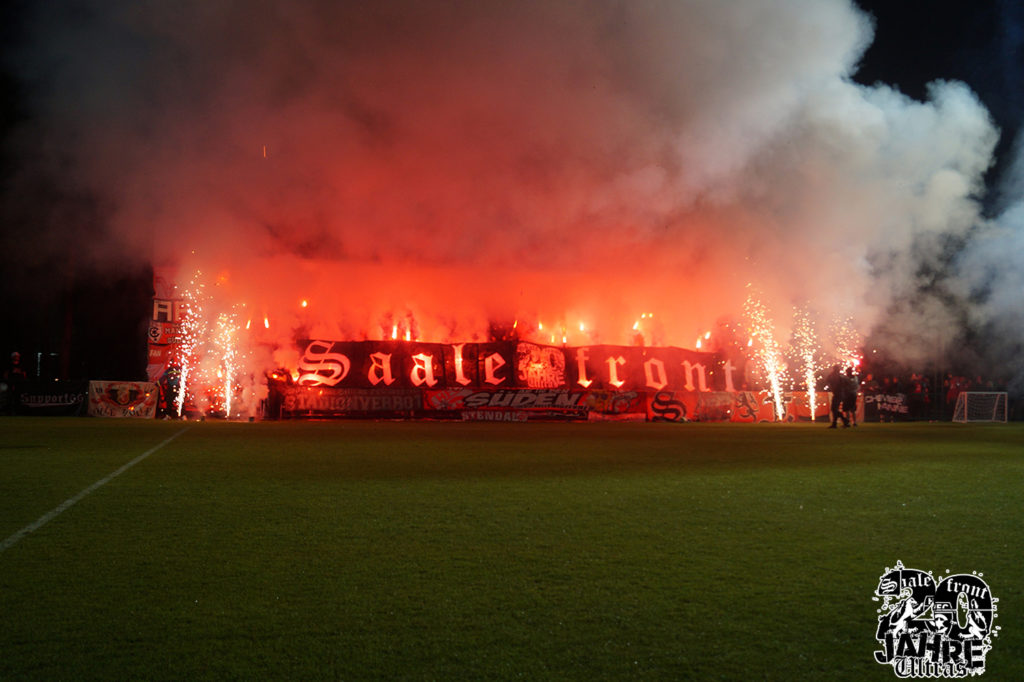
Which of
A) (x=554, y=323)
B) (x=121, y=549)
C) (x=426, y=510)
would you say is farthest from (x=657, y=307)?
(x=121, y=549)

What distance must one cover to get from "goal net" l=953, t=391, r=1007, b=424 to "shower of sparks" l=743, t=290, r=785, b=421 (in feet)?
25.6

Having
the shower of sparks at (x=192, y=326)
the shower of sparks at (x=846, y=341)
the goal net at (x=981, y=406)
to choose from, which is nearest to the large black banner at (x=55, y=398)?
the shower of sparks at (x=192, y=326)

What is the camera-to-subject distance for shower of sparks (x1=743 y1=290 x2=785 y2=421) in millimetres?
30906

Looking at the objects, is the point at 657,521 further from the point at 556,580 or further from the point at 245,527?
the point at 245,527

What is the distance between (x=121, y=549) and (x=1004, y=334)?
3552 centimetres

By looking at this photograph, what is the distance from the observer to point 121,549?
223 inches

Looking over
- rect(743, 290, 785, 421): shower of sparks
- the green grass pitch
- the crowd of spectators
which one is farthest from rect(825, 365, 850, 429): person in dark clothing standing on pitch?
the green grass pitch

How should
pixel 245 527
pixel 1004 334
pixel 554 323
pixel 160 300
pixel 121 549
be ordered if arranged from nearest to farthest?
1. pixel 121 549
2. pixel 245 527
3. pixel 160 300
4. pixel 1004 334
5. pixel 554 323

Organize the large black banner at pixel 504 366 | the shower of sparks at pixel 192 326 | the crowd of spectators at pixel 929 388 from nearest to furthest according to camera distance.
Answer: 1. the shower of sparks at pixel 192 326
2. the large black banner at pixel 504 366
3. the crowd of spectators at pixel 929 388

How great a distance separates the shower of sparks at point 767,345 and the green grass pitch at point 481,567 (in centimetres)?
1995

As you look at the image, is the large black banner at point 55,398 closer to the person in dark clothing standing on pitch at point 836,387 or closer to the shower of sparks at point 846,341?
the person in dark clothing standing on pitch at point 836,387

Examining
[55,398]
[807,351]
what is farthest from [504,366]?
[55,398]

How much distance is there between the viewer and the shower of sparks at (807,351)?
30.4 m

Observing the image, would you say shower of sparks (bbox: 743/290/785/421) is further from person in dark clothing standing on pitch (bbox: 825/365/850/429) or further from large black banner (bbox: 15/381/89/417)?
large black banner (bbox: 15/381/89/417)
